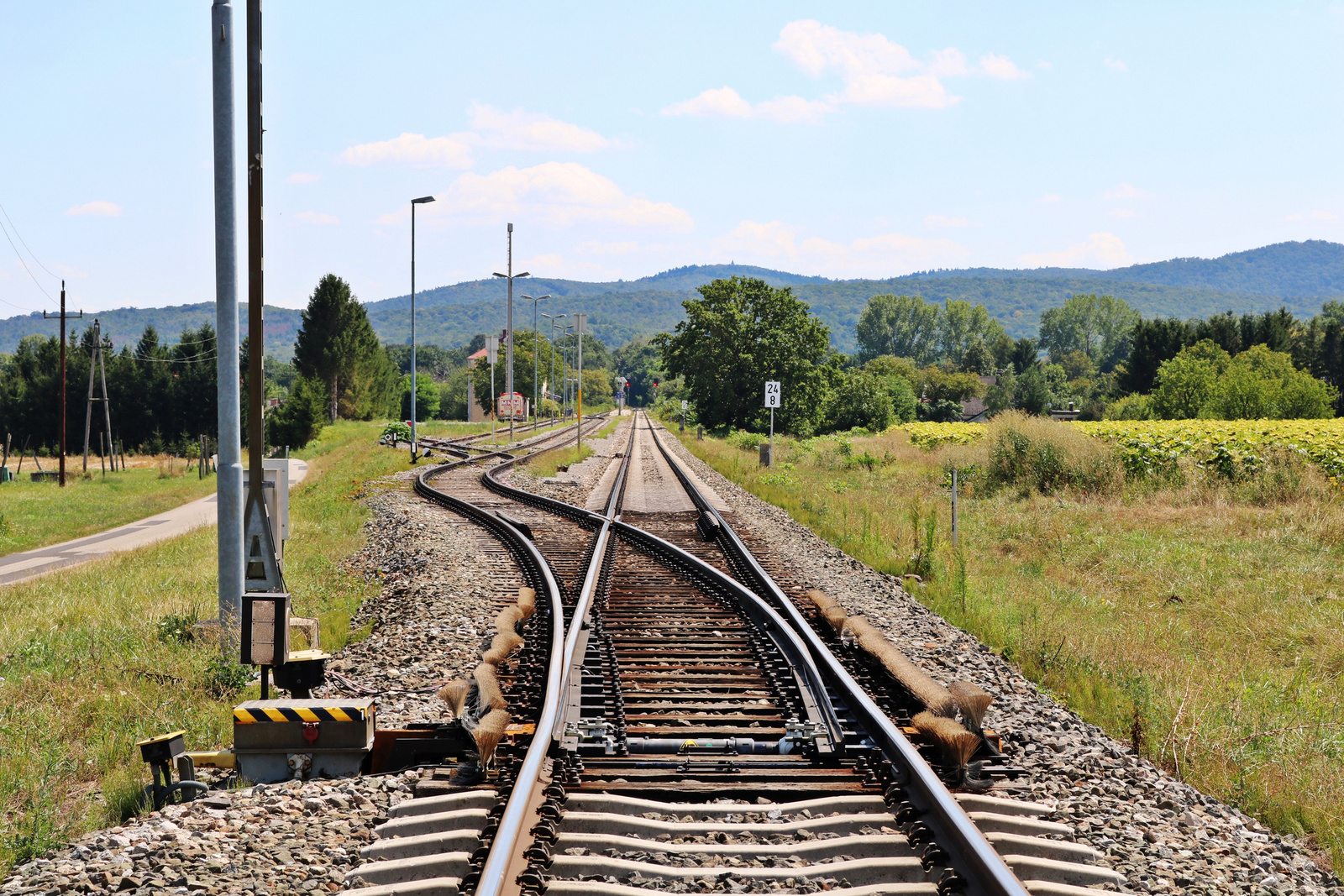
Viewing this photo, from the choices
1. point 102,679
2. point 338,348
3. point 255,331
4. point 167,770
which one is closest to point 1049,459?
point 255,331

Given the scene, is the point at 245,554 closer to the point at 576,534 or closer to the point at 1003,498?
the point at 576,534

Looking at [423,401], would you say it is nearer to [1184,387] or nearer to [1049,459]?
[1184,387]

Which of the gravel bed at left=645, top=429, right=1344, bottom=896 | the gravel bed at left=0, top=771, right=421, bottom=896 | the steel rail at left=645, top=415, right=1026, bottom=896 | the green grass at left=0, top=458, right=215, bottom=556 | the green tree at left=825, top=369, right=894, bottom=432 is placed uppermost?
the green tree at left=825, top=369, right=894, bottom=432

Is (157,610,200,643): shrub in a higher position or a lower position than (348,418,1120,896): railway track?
lower

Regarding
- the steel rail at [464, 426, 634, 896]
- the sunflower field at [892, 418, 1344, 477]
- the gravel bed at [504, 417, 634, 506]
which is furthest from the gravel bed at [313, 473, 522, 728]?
the sunflower field at [892, 418, 1344, 477]

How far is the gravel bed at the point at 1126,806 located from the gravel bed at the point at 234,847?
3415 mm

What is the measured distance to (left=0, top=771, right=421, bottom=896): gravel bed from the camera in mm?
4086

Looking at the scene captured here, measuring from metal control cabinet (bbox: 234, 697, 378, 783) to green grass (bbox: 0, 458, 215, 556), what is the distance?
2228cm

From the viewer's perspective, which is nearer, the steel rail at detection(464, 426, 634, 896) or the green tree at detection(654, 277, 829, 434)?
the steel rail at detection(464, 426, 634, 896)

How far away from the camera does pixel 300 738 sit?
215 inches

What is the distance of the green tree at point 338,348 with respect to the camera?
307 ft

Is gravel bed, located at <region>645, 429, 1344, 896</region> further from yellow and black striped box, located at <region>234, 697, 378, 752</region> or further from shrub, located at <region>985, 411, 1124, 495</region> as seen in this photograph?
shrub, located at <region>985, 411, 1124, 495</region>

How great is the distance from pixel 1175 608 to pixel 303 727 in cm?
970

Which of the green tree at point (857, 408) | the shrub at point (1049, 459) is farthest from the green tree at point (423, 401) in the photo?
the shrub at point (1049, 459)
